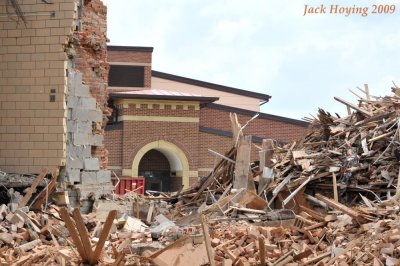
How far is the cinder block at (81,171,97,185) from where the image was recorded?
45.2 feet

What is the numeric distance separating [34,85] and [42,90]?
0.62ft

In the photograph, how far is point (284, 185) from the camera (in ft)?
48.3

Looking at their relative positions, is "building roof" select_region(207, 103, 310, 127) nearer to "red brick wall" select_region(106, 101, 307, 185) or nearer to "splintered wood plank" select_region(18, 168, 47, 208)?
"red brick wall" select_region(106, 101, 307, 185)

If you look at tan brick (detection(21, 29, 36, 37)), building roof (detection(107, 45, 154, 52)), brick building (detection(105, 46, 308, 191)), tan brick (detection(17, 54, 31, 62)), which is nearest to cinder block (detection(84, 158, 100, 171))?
tan brick (detection(17, 54, 31, 62))

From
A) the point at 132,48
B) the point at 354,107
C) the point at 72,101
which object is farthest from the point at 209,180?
the point at 132,48

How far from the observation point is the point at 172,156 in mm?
31703

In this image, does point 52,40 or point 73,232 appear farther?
point 52,40

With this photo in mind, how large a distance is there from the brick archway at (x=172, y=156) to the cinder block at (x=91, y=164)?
16771 mm

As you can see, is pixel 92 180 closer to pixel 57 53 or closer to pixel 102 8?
pixel 57 53

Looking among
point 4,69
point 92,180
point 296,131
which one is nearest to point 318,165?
point 92,180

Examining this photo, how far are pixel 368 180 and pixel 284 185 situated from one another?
68.0 inches

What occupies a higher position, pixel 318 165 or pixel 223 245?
pixel 318 165

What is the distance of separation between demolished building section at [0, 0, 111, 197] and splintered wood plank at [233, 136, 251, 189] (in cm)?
359

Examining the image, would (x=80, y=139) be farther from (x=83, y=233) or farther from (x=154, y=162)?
(x=154, y=162)
